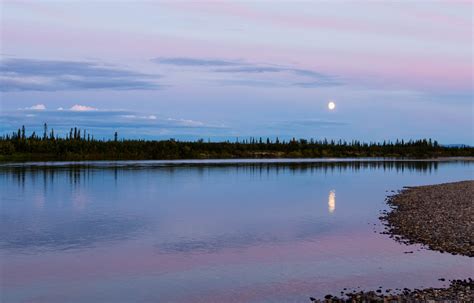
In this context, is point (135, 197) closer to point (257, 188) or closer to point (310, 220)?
point (257, 188)

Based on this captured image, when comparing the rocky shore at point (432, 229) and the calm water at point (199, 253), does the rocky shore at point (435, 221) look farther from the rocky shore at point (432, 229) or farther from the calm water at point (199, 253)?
the calm water at point (199, 253)

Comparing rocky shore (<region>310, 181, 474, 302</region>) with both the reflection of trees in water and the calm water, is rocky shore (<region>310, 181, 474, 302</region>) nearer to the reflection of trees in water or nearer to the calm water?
the calm water

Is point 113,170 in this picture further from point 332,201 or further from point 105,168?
point 332,201

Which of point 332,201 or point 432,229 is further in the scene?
point 332,201

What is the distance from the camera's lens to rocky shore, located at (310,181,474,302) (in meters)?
16.6

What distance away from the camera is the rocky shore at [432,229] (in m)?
16.6

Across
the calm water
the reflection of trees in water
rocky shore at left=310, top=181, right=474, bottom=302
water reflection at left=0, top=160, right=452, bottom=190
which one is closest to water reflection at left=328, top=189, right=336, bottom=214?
the calm water

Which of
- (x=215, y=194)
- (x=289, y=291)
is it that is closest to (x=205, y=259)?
(x=289, y=291)

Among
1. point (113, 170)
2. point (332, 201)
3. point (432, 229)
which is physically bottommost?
point (332, 201)

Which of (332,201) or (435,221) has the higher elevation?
(435,221)

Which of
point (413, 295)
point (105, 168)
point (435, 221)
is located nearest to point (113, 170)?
point (105, 168)

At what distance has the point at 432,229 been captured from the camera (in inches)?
1118

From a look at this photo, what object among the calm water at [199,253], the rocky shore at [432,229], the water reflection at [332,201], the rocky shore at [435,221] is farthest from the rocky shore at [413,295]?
the water reflection at [332,201]

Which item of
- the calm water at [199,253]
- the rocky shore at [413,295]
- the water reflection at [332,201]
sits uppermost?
the rocky shore at [413,295]
